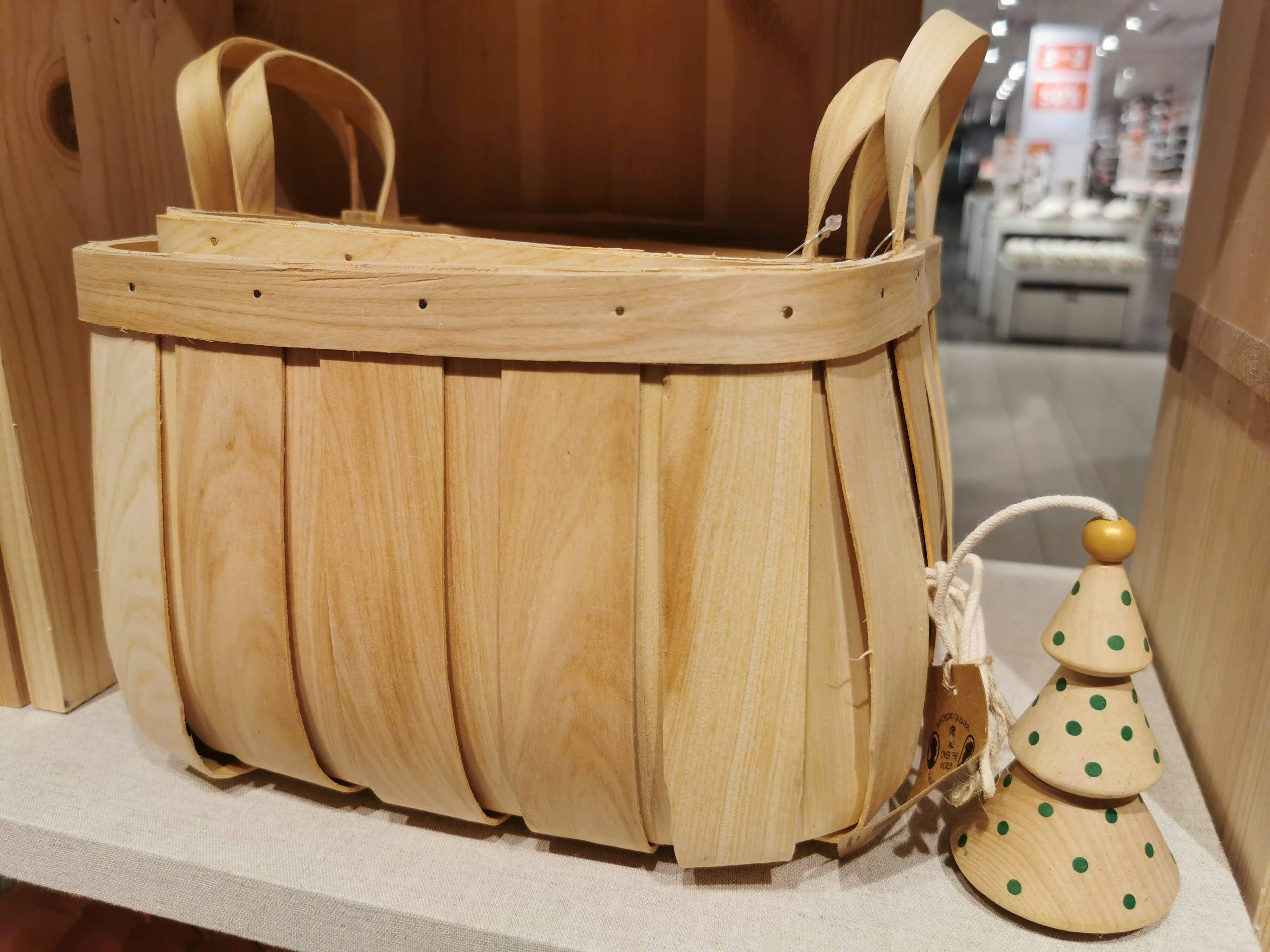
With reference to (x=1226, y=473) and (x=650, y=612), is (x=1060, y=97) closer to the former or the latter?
(x=1226, y=473)

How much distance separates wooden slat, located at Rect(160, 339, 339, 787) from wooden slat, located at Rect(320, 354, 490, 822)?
0.10 ft

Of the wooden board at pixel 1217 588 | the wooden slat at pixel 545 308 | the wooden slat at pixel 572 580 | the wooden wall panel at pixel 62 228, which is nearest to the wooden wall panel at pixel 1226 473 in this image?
the wooden board at pixel 1217 588

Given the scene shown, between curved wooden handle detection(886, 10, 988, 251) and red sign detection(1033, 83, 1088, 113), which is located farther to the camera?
red sign detection(1033, 83, 1088, 113)

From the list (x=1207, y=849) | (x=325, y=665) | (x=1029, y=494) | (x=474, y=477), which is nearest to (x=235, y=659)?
(x=325, y=665)

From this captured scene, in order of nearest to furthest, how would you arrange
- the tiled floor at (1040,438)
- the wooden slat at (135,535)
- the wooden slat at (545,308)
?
1. the wooden slat at (545,308)
2. the wooden slat at (135,535)
3. the tiled floor at (1040,438)

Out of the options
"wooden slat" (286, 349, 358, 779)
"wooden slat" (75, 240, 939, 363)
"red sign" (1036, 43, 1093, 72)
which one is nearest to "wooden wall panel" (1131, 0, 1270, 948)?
"red sign" (1036, 43, 1093, 72)

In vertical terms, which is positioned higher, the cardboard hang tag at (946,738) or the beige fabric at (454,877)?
the cardboard hang tag at (946,738)

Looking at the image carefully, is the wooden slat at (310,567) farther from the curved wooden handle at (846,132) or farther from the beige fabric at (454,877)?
the curved wooden handle at (846,132)

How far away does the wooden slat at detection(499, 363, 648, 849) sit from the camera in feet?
1.30

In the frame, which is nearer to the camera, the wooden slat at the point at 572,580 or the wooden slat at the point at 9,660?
the wooden slat at the point at 572,580

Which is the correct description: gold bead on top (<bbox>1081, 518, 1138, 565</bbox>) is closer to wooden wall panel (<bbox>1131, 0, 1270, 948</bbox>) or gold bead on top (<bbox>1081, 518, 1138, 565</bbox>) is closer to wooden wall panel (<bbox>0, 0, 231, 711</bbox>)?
wooden wall panel (<bbox>1131, 0, 1270, 948</bbox>)

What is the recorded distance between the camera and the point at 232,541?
1.53 feet

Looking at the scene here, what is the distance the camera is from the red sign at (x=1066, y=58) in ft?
2.35

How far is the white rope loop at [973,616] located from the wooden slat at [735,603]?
9 centimetres
